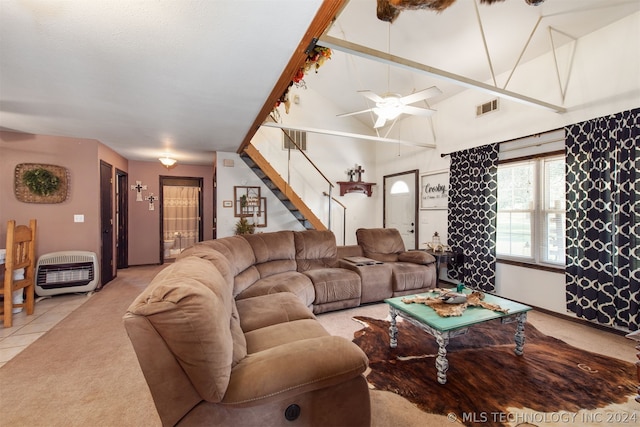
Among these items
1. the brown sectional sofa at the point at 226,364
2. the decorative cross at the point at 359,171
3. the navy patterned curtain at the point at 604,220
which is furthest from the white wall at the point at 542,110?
the brown sectional sofa at the point at 226,364

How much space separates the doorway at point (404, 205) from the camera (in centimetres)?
567

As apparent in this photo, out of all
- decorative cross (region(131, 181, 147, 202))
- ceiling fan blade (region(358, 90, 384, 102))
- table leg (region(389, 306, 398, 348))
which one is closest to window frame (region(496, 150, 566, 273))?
ceiling fan blade (region(358, 90, 384, 102))

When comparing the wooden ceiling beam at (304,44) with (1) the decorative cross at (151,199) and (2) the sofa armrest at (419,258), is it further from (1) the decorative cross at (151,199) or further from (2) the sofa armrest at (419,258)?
(1) the decorative cross at (151,199)

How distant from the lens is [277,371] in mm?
1201

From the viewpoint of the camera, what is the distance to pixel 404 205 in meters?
6.04

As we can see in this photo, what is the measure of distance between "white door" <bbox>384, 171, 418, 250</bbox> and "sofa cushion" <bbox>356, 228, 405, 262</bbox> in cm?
123

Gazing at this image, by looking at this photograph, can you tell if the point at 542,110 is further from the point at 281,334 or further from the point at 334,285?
the point at 281,334

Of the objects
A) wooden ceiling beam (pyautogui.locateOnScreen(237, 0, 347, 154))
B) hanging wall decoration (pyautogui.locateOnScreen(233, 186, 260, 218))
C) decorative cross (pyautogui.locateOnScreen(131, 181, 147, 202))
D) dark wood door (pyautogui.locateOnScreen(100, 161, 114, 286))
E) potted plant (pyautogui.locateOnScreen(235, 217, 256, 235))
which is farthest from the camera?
decorative cross (pyautogui.locateOnScreen(131, 181, 147, 202))

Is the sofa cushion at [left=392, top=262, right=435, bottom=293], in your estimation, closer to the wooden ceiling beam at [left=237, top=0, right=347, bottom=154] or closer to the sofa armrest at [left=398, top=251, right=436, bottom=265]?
the sofa armrest at [left=398, top=251, right=436, bottom=265]

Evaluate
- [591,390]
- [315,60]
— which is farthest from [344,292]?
[315,60]

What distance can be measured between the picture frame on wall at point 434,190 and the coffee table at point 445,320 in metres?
2.68

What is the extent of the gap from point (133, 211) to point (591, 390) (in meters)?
7.64

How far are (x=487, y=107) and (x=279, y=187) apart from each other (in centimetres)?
373

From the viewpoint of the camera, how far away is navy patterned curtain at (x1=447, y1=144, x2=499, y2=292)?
416 cm
